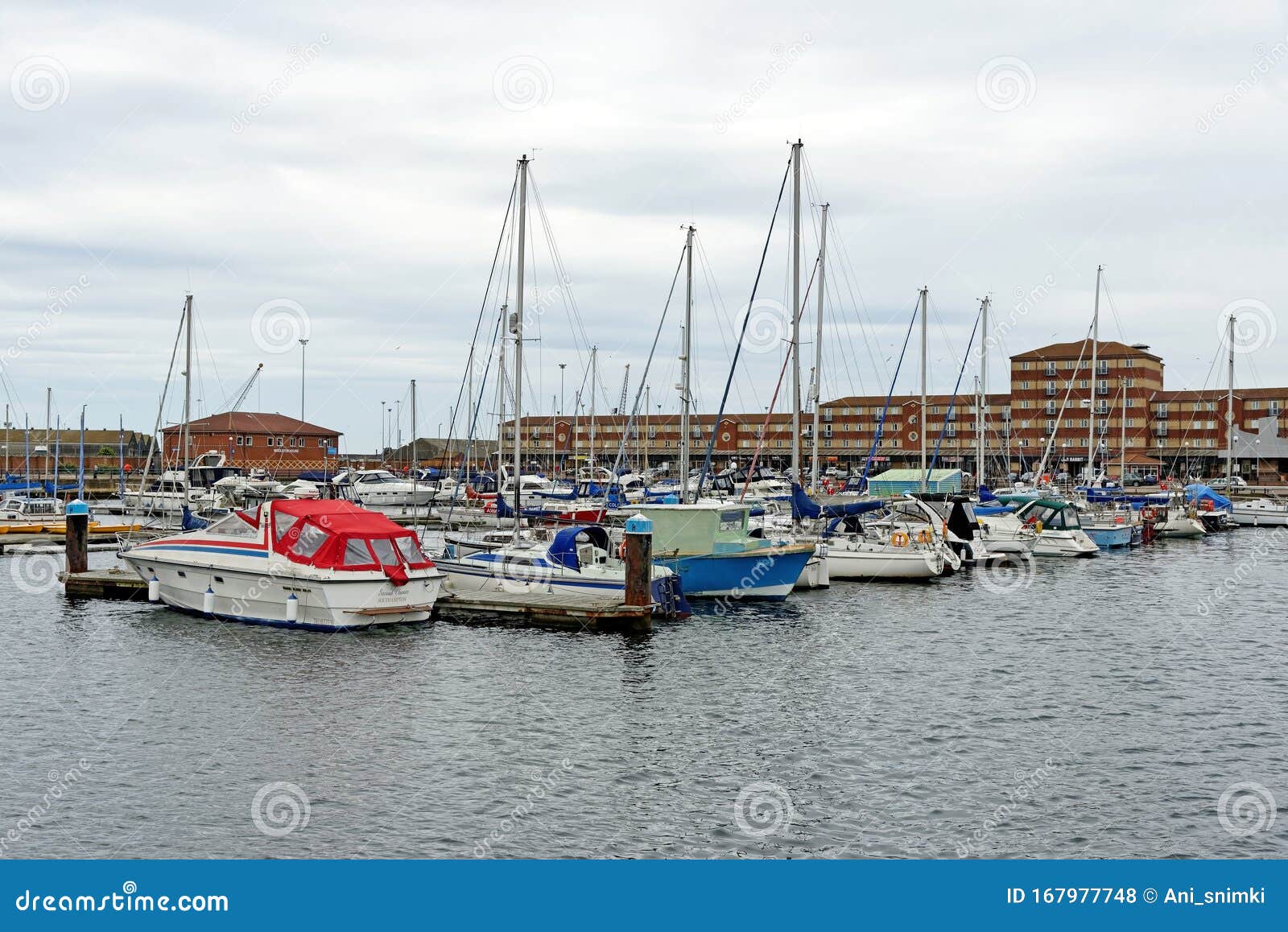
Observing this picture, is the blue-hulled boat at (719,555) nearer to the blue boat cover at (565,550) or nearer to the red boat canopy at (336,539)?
the blue boat cover at (565,550)

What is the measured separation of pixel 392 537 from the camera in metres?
34.6

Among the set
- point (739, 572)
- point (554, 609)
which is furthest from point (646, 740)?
point (739, 572)

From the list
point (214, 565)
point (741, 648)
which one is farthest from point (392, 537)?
point (741, 648)

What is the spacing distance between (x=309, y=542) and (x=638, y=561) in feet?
31.1

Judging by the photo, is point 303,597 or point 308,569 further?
point 303,597

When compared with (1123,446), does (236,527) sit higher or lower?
lower

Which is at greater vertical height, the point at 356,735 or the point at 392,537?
the point at 392,537

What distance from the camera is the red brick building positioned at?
424 ft

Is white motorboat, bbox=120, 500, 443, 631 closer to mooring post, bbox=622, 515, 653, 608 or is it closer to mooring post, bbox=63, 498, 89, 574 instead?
mooring post, bbox=622, 515, 653, 608

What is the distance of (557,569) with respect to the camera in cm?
3753

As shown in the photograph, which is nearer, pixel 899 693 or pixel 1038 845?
pixel 1038 845

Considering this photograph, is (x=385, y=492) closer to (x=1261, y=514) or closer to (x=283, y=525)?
(x=283, y=525)

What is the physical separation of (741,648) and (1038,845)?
Result: 1581cm

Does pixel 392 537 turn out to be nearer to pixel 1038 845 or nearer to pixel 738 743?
pixel 738 743
